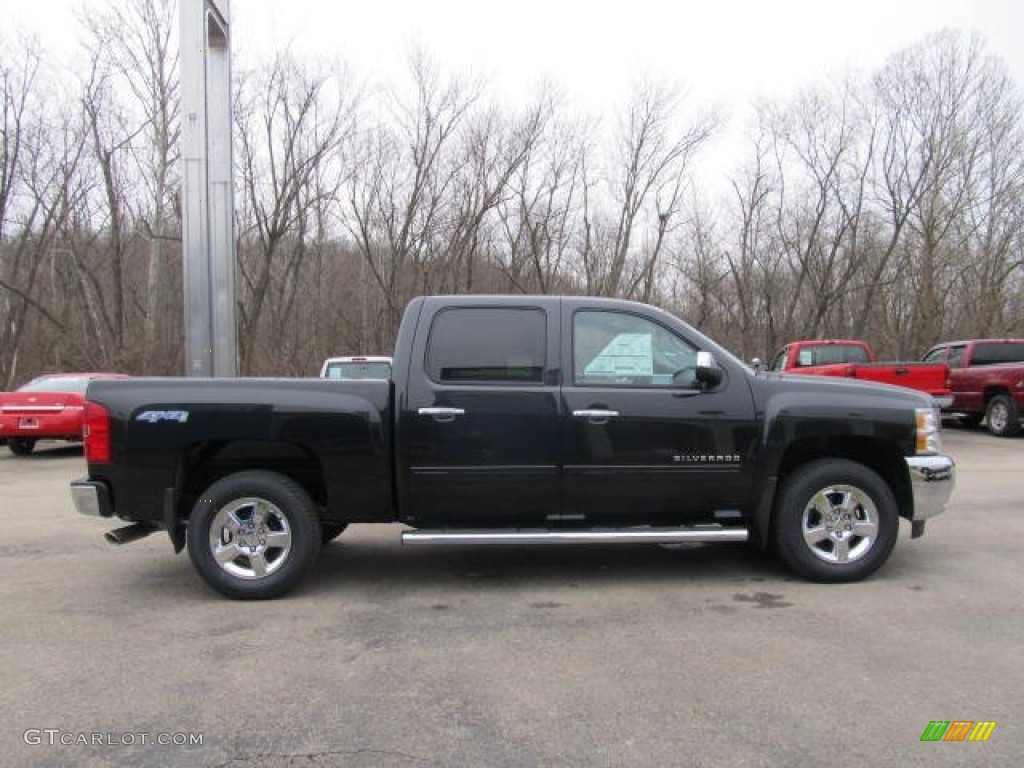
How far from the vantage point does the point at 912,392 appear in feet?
17.8

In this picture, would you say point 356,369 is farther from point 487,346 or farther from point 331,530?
point 487,346

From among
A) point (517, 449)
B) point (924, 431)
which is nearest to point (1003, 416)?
point (924, 431)

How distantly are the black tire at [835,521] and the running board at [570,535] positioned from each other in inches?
14.2

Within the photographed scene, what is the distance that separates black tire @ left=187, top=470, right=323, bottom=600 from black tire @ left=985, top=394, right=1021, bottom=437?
14771mm

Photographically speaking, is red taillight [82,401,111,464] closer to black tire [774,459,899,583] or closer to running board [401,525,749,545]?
running board [401,525,749,545]

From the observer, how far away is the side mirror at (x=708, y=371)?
495cm

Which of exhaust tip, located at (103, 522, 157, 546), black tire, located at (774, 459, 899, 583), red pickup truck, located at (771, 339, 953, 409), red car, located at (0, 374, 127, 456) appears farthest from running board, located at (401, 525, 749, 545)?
red car, located at (0, 374, 127, 456)

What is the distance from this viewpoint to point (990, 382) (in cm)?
1533

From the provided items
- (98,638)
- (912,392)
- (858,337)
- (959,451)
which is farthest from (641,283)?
(98,638)

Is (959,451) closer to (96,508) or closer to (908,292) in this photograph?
(96,508)

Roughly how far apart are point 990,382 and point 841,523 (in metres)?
12.5

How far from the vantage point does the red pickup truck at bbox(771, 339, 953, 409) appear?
1308cm

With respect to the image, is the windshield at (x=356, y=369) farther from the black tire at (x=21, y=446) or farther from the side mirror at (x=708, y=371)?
the side mirror at (x=708, y=371)

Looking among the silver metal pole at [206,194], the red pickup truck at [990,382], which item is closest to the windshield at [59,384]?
the silver metal pole at [206,194]
